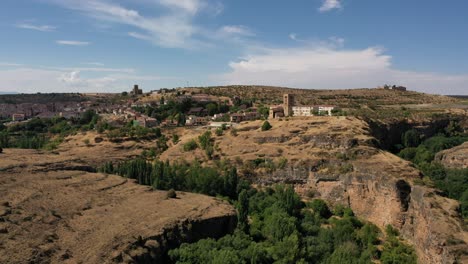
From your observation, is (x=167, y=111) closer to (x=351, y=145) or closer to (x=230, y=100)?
(x=230, y=100)

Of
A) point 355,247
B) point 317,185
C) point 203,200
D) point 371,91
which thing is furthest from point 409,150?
point 371,91

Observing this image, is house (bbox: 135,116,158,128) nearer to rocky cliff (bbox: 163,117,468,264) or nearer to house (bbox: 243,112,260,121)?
rocky cliff (bbox: 163,117,468,264)

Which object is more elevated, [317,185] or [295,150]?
[295,150]

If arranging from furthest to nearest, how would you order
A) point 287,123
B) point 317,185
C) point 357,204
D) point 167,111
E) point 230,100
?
point 230,100, point 167,111, point 287,123, point 317,185, point 357,204

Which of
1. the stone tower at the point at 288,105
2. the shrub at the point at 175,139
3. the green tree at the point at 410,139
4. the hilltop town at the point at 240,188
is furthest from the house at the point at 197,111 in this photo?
the green tree at the point at 410,139

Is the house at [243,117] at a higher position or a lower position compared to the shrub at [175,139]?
higher

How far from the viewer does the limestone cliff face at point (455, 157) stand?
186 ft

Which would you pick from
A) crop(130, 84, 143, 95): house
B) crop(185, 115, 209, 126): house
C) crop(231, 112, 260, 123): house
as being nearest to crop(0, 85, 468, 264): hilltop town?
crop(231, 112, 260, 123): house

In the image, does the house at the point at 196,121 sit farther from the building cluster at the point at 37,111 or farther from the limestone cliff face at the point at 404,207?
the limestone cliff face at the point at 404,207

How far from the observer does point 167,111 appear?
97.8 m

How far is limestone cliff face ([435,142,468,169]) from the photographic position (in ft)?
186

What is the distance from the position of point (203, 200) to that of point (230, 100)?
259ft

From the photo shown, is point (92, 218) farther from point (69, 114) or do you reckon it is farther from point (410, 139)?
point (69, 114)

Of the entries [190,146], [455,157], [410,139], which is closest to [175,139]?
[190,146]
